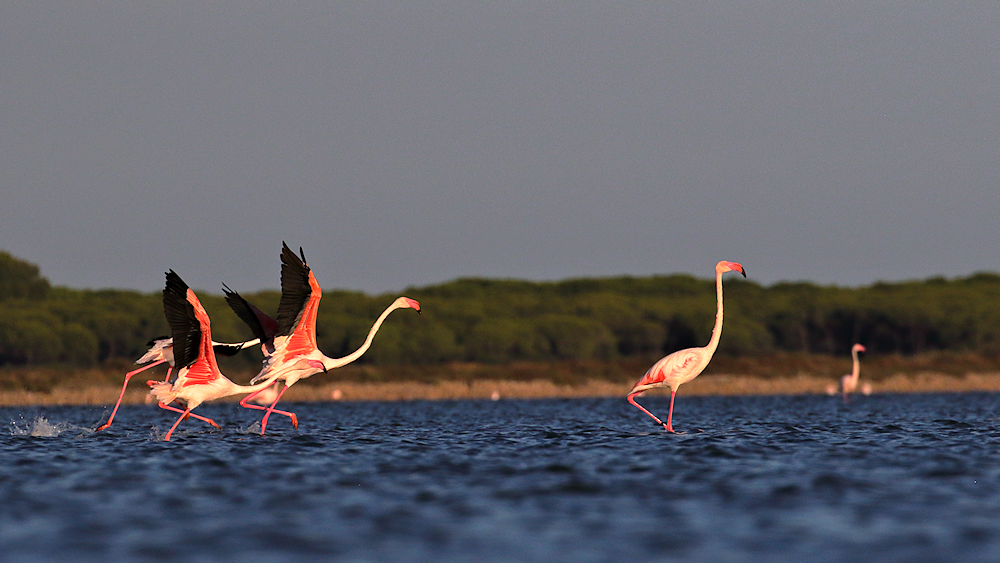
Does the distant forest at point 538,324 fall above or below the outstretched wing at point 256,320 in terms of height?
above

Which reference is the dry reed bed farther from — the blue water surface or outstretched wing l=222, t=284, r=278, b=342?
the blue water surface

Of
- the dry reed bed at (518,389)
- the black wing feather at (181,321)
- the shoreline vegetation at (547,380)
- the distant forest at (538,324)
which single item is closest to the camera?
the black wing feather at (181,321)

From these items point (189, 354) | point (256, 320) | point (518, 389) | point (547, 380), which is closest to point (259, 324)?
point (256, 320)

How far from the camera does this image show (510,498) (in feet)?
37.9

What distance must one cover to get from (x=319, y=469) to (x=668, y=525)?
5.87 m

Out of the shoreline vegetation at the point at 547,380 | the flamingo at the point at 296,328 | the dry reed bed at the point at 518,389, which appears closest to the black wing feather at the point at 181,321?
the flamingo at the point at 296,328

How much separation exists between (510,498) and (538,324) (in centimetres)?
6536

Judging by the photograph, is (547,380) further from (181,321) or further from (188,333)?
(181,321)

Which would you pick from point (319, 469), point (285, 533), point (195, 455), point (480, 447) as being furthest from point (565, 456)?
point (285, 533)

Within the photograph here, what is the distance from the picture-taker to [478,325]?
74312mm

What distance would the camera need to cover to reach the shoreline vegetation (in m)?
41.7

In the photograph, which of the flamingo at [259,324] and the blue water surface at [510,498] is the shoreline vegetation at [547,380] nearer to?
the flamingo at [259,324]

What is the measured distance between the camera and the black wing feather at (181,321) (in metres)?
16.1

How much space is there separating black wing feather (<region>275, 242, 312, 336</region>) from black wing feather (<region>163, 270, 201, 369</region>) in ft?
4.87
